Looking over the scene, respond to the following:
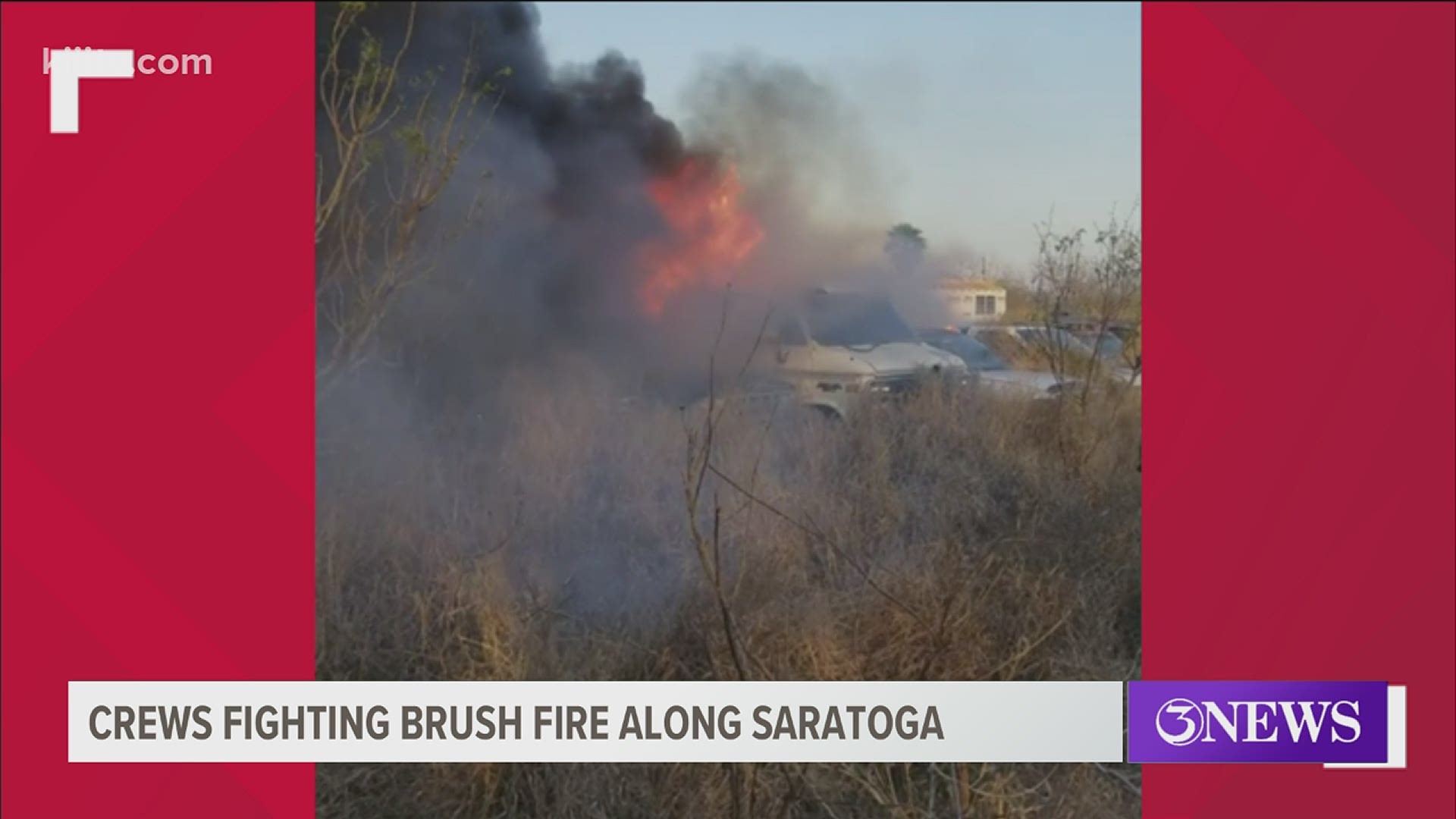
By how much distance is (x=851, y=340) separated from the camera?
6.96 meters

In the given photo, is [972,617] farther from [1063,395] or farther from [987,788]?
[1063,395]

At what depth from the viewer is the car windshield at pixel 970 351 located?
7.54 metres

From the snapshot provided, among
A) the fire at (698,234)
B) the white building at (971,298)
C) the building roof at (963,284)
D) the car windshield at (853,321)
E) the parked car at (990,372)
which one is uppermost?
the fire at (698,234)

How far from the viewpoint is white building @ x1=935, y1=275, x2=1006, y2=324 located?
6875mm

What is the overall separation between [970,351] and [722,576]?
147 inches

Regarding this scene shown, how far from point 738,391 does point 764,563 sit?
1.88m

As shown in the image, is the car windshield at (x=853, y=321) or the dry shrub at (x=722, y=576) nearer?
the dry shrub at (x=722, y=576)

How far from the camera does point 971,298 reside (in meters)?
7.13

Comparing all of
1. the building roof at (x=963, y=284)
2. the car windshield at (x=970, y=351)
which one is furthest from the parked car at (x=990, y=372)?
the building roof at (x=963, y=284)

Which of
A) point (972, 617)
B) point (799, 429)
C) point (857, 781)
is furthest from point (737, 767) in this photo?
point (799, 429)

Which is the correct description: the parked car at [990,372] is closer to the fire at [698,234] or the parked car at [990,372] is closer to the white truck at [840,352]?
the white truck at [840,352]

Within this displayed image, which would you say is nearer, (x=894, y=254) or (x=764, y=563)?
(x=764, y=563)

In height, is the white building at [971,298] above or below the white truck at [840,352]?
above

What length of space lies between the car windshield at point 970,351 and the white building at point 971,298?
16 cm
